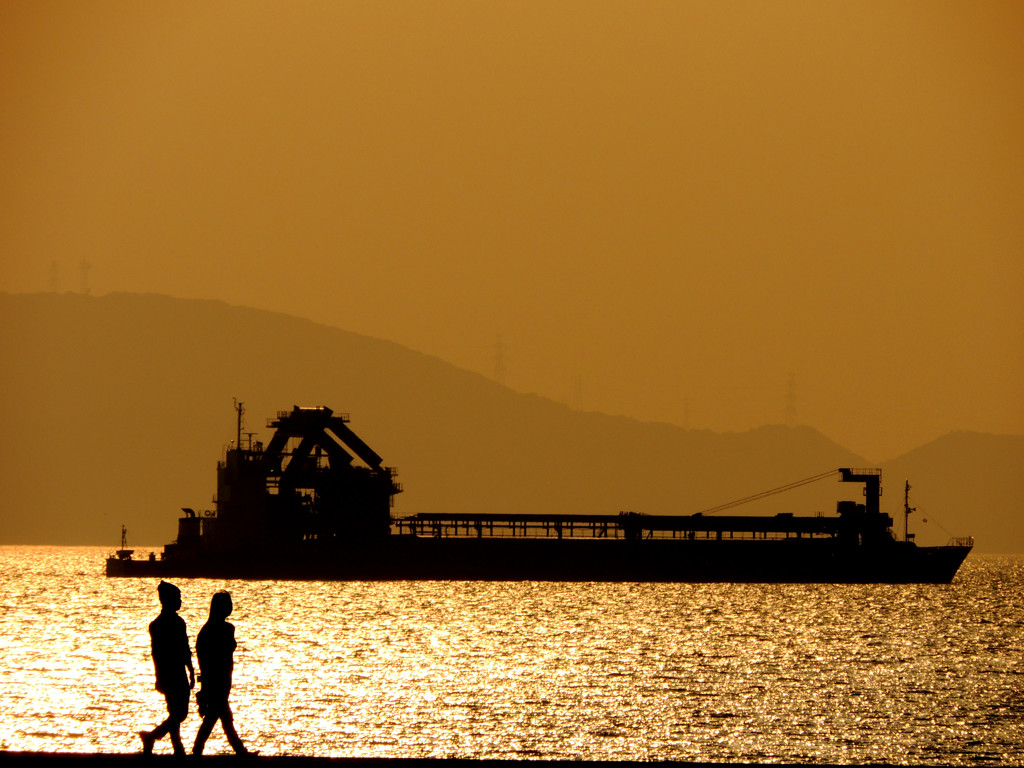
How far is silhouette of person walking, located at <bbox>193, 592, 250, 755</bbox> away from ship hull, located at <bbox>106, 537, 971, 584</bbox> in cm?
7171

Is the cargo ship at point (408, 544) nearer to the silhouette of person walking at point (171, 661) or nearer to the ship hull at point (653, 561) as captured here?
the ship hull at point (653, 561)

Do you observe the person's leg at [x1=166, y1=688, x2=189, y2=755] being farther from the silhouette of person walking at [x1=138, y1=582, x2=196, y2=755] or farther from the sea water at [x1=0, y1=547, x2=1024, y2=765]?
the sea water at [x1=0, y1=547, x2=1024, y2=765]

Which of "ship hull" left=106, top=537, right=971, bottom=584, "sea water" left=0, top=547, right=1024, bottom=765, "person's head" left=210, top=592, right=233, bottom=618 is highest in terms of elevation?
"person's head" left=210, top=592, right=233, bottom=618

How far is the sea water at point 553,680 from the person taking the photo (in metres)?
29.6

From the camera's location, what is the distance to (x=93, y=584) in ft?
350

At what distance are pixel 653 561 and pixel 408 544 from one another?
51.7ft

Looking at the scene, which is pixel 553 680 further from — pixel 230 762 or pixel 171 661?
pixel 230 762

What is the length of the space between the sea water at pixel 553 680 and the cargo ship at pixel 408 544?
10352mm

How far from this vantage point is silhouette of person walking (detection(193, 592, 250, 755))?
18.8 metres

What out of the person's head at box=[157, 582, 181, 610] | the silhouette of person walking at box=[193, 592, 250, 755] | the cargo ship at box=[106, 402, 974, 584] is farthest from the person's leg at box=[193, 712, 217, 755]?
the cargo ship at box=[106, 402, 974, 584]

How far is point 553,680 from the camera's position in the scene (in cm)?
4066

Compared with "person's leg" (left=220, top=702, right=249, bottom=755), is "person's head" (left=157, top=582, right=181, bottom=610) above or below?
above

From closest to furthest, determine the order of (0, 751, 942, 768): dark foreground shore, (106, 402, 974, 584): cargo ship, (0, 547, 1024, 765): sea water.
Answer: (0, 751, 942, 768): dark foreground shore → (0, 547, 1024, 765): sea water → (106, 402, 974, 584): cargo ship

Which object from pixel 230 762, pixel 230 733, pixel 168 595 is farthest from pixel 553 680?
pixel 230 762
